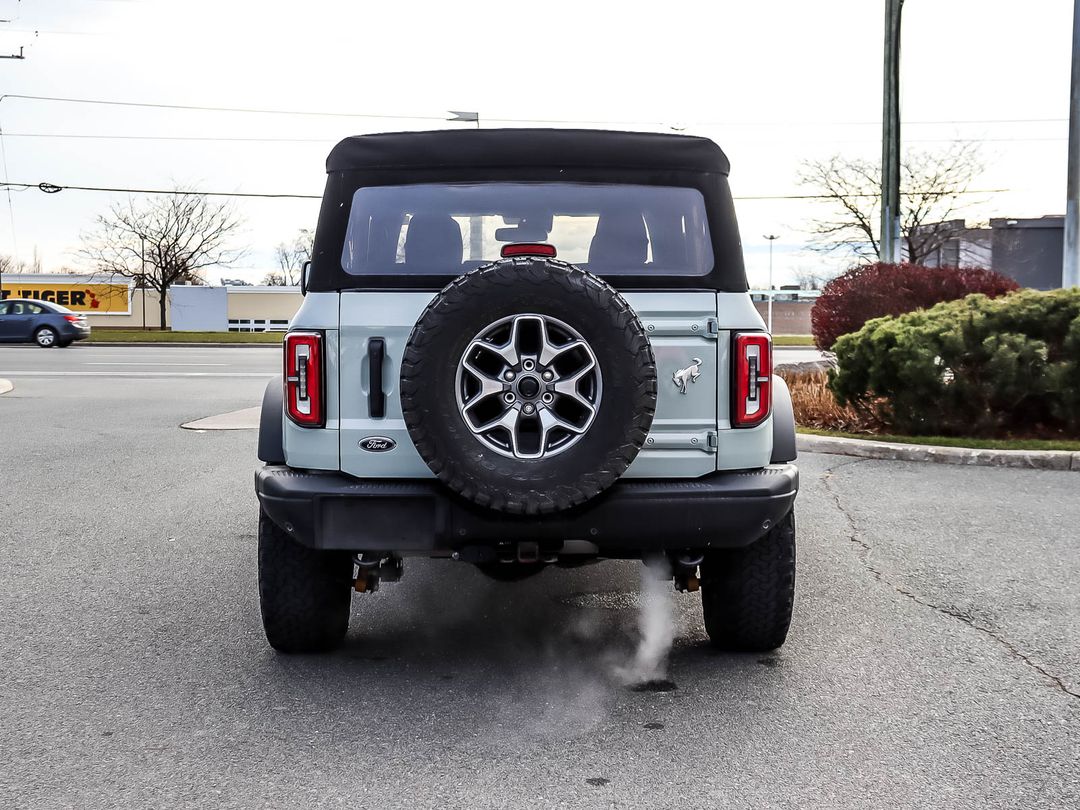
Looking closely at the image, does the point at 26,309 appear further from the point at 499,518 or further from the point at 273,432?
the point at 499,518

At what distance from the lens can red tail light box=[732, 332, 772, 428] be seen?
155 inches

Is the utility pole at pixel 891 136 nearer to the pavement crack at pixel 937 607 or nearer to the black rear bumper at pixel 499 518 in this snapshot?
the pavement crack at pixel 937 607

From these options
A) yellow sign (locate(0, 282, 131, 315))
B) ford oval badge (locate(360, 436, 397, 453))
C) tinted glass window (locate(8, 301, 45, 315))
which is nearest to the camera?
ford oval badge (locate(360, 436, 397, 453))

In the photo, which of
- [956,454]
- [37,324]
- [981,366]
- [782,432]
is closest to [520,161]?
[782,432]

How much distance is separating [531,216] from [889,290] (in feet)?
39.8

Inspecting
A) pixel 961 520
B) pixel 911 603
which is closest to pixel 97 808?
pixel 911 603

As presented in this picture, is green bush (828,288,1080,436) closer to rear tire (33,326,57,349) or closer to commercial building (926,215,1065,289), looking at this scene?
rear tire (33,326,57,349)

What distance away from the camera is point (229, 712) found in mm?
3807

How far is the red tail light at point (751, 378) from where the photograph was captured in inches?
155

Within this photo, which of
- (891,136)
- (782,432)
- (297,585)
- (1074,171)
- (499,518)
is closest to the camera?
(499,518)

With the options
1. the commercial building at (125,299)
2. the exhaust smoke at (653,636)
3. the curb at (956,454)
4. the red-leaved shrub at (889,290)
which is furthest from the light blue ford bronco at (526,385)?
the commercial building at (125,299)

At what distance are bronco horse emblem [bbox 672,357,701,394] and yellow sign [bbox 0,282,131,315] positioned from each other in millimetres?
65117

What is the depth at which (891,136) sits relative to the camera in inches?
657

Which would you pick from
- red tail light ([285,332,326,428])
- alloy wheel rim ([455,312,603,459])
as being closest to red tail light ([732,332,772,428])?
alloy wheel rim ([455,312,603,459])
